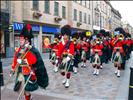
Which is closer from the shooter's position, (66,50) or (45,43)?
(66,50)

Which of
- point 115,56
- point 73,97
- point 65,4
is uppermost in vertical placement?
point 65,4

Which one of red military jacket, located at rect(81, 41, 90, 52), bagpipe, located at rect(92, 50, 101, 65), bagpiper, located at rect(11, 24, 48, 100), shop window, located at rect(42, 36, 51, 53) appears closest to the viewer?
bagpiper, located at rect(11, 24, 48, 100)

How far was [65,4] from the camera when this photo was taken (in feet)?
112

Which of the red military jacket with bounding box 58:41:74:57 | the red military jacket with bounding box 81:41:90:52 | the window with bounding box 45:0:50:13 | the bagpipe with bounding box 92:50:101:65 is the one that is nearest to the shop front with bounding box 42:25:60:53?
the window with bounding box 45:0:50:13

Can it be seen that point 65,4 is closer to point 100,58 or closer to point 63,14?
point 63,14

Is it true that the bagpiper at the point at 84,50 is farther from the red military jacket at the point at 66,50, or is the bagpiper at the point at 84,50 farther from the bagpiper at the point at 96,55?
the red military jacket at the point at 66,50

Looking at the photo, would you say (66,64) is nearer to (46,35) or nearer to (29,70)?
(29,70)

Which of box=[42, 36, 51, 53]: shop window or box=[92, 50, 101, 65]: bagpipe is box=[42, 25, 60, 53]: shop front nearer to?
box=[42, 36, 51, 53]: shop window

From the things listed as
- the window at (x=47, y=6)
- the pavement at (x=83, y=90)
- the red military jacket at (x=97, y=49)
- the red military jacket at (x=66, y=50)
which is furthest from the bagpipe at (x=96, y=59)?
the window at (x=47, y=6)

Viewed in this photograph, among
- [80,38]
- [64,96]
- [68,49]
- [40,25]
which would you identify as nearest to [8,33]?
[40,25]

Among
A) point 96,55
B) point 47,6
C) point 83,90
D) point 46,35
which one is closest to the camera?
point 83,90

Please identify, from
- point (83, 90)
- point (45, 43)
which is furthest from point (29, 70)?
point (45, 43)

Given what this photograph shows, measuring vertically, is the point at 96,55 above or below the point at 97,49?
below

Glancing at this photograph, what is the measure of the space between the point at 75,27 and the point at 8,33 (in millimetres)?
15716
